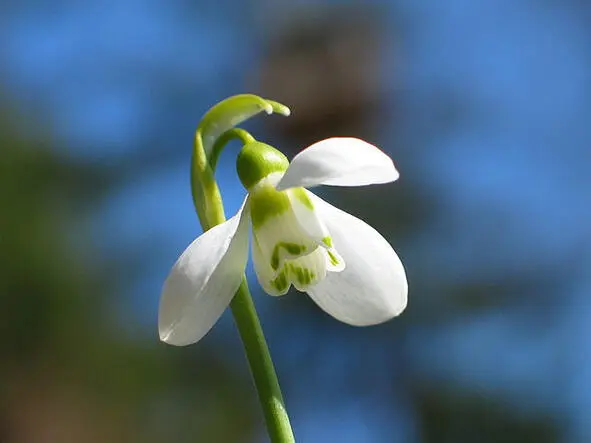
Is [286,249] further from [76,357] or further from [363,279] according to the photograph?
[76,357]

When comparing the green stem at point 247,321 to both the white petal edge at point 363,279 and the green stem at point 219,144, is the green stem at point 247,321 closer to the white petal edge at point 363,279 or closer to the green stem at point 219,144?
the green stem at point 219,144

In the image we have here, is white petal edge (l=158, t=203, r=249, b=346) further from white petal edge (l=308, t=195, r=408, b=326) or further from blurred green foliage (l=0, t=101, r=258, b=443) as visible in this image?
blurred green foliage (l=0, t=101, r=258, b=443)

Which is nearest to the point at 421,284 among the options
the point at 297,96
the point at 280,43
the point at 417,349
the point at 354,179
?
the point at 417,349

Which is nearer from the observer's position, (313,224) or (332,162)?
(332,162)

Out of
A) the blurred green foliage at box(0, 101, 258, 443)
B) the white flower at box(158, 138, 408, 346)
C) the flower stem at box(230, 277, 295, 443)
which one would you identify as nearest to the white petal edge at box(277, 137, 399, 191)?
the white flower at box(158, 138, 408, 346)

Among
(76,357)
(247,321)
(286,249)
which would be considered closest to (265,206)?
(286,249)

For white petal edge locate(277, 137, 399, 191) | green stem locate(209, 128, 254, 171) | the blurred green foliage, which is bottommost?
white petal edge locate(277, 137, 399, 191)

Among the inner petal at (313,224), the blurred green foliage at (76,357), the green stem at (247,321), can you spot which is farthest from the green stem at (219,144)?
the blurred green foliage at (76,357)
